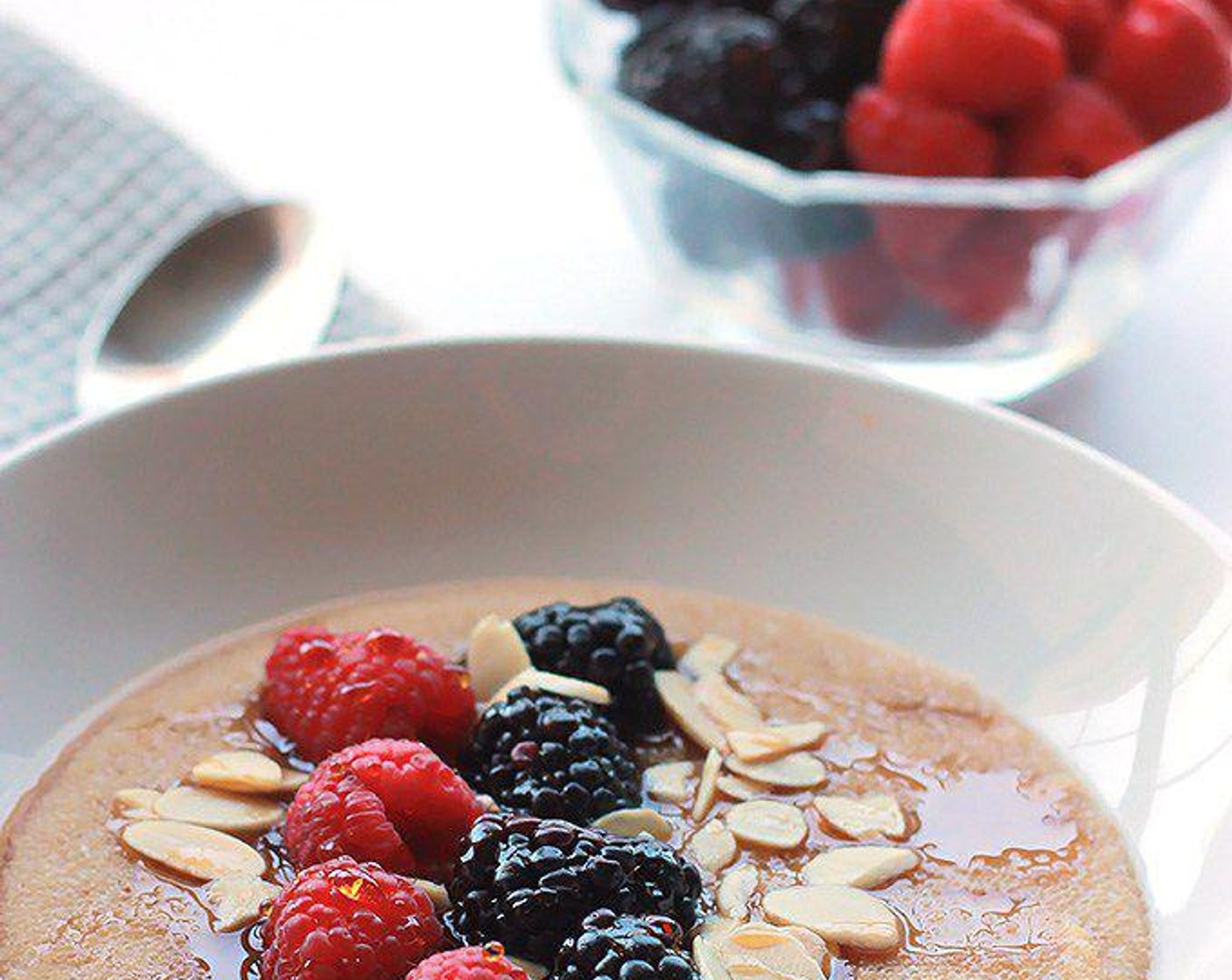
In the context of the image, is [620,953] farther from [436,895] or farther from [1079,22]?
[1079,22]

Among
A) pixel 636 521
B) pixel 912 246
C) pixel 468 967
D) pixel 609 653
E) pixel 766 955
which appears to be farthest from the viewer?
pixel 912 246

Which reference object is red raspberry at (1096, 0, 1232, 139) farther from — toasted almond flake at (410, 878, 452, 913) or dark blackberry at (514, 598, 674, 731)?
toasted almond flake at (410, 878, 452, 913)

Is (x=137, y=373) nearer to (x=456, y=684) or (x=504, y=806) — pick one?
(x=456, y=684)

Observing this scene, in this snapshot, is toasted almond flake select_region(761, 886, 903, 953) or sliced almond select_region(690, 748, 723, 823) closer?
toasted almond flake select_region(761, 886, 903, 953)

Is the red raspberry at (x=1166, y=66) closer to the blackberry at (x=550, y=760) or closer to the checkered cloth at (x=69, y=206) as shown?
the checkered cloth at (x=69, y=206)

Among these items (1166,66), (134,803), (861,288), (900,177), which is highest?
(1166,66)

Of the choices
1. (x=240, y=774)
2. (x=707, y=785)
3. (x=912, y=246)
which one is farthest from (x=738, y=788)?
(x=912, y=246)

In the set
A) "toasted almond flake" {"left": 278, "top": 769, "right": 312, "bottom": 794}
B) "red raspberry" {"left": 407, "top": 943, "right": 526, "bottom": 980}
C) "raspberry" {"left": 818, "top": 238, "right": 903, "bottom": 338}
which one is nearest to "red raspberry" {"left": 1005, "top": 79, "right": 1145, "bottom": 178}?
"raspberry" {"left": 818, "top": 238, "right": 903, "bottom": 338}
